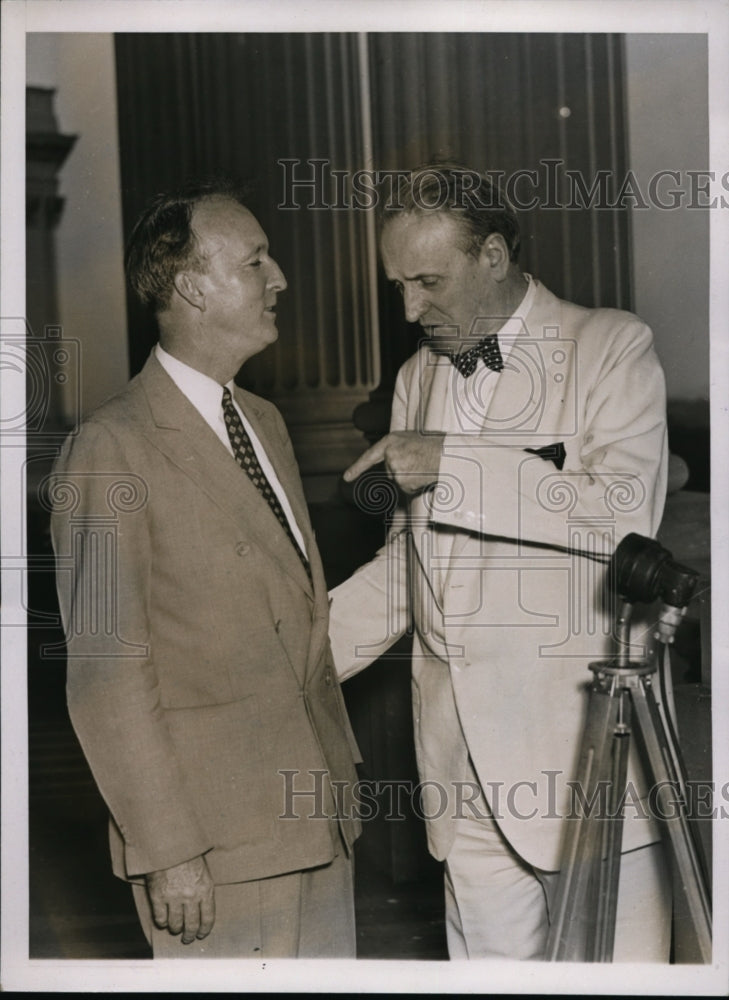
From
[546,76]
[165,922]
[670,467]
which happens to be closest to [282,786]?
[165,922]

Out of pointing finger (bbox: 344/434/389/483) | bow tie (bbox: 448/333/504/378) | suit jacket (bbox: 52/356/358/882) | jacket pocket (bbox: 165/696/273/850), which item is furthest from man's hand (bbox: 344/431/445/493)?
jacket pocket (bbox: 165/696/273/850)

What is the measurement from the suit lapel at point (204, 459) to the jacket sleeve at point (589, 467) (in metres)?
0.51

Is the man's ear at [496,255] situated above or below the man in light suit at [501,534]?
above

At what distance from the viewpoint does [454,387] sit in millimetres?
3037

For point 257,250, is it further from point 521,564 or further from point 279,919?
point 279,919

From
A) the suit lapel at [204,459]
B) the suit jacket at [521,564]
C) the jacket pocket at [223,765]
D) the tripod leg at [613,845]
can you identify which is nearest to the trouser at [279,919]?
the jacket pocket at [223,765]

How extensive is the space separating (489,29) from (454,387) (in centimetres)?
99

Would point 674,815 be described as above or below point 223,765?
below

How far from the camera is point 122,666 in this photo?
9.63 feet

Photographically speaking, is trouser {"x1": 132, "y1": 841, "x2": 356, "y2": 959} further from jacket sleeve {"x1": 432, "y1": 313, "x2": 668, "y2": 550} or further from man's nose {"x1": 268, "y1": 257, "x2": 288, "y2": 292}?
man's nose {"x1": 268, "y1": 257, "x2": 288, "y2": 292}

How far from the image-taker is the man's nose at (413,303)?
3.03 metres

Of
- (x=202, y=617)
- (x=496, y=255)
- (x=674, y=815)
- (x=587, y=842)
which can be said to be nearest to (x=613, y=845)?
(x=587, y=842)

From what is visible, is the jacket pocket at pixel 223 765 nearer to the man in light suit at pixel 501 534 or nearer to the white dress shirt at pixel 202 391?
the man in light suit at pixel 501 534

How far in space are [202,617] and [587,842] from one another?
122 cm
